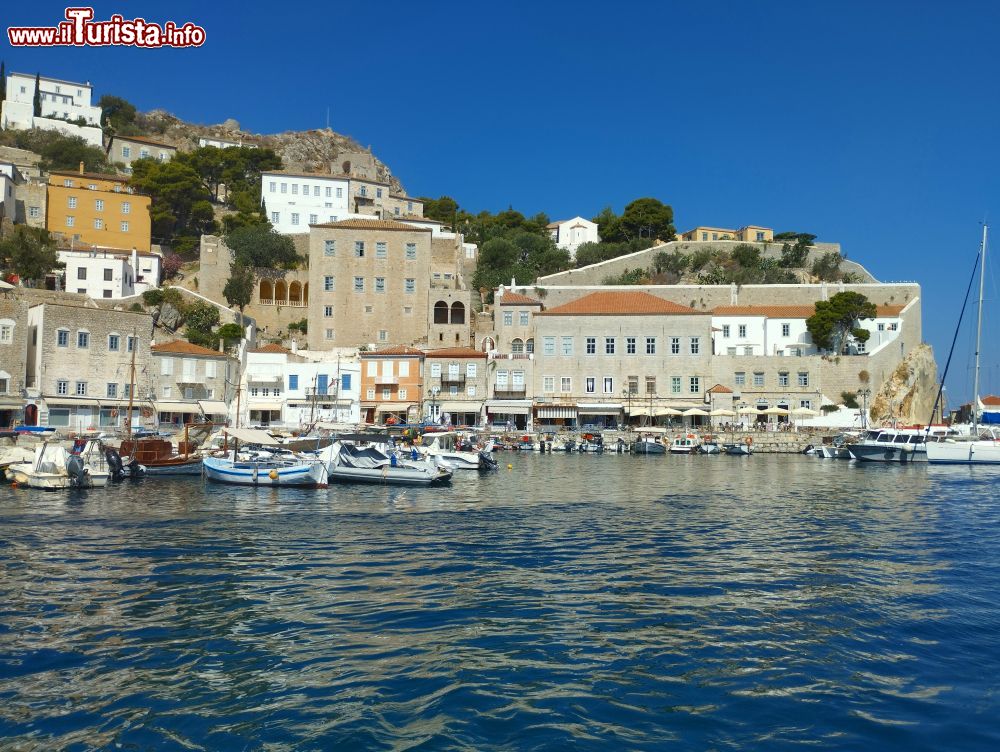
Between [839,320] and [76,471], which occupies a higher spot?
[839,320]

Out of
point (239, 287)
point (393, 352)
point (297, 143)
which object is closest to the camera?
point (393, 352)

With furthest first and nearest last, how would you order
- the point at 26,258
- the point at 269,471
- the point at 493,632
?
the point at 26,258 → the point at 269,471 → the point at 493,632

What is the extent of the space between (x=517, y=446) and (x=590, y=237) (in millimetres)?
35465

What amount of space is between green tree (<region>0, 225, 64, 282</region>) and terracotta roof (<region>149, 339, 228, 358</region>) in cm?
1149

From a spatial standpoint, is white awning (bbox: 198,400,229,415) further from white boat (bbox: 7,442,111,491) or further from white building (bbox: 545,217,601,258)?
white building (bbox: 545,217,601,258)

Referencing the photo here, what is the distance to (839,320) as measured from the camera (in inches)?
1969

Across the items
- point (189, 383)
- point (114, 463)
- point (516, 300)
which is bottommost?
point (114, 463)

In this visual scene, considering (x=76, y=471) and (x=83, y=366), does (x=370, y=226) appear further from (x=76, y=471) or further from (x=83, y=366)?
(x=76, y=471)

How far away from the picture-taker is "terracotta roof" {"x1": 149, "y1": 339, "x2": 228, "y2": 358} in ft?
137

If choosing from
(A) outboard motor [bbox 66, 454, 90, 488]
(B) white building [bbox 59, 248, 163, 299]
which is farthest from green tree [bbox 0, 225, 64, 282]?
(A) outboard motor [bbox 66, 454, 90, 488]

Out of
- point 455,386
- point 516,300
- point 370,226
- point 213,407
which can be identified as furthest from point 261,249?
point 516,300

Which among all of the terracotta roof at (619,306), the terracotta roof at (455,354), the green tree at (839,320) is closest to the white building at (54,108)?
the terracotta roof at (455,354)

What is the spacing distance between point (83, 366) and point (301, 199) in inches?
1332

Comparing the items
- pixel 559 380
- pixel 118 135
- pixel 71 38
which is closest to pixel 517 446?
pixel 559 380
